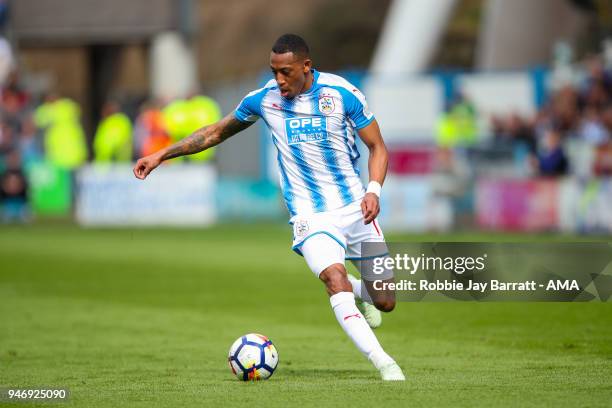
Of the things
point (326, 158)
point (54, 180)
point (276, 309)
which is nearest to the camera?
point (326, 158)

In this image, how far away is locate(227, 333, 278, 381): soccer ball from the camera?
28.7 feet

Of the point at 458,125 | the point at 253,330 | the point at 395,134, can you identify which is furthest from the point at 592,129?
the point at 253,330

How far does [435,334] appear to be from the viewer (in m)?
11.7

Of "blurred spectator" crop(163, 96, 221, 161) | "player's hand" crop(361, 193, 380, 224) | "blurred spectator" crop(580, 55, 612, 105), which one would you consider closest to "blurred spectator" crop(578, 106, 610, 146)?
"blurred spectator" crop(580, 55, 612, 105)

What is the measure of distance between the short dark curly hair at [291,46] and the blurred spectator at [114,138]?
2308 cm

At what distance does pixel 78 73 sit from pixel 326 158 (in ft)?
199

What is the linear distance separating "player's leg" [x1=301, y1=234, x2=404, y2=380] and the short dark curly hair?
4.00 feet

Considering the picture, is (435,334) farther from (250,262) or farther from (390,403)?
(250,262)

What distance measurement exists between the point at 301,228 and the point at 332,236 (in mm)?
220

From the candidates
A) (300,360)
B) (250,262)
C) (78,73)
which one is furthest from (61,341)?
(78,73)

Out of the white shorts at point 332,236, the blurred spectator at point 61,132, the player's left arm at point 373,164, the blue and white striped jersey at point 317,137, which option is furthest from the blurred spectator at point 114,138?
the player's left arm at point 373,164

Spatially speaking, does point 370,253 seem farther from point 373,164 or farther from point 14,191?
point 14,191

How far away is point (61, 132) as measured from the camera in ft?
112

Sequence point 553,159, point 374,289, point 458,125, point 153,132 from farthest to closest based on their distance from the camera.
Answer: point 458,125, point 153,132, point 553,159, point 374,289
